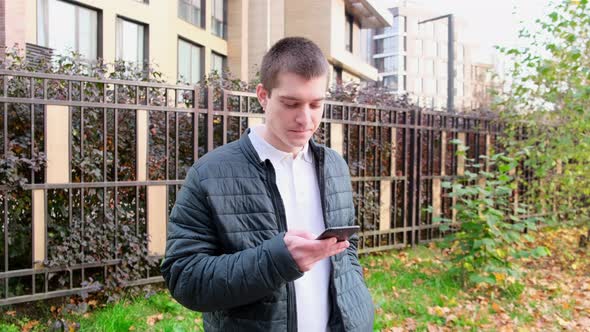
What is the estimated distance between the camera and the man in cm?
158

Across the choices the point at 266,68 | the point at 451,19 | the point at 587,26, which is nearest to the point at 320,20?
the point at 451,19

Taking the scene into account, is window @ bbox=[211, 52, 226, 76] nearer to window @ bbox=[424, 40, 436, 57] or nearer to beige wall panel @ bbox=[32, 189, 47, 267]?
beige wall panel @ bbox=[32, 189, 47, 267]

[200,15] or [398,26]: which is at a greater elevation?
[398,26]

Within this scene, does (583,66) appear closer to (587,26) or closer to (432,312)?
(587,26)

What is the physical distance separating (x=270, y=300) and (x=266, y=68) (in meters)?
0.78

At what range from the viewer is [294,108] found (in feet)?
5.83

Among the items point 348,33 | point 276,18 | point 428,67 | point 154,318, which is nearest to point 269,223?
point 154,318

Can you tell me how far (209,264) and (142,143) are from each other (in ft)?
11.6

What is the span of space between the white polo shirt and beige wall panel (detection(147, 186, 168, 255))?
3.30 metres

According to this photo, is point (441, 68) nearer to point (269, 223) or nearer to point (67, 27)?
point (67, 27)

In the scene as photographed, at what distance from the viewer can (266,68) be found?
1850 millimetres

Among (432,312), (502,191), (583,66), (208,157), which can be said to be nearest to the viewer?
(208,157)

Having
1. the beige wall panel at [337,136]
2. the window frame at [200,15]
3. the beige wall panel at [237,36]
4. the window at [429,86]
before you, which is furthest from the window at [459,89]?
the beige wall panel at [337,136]

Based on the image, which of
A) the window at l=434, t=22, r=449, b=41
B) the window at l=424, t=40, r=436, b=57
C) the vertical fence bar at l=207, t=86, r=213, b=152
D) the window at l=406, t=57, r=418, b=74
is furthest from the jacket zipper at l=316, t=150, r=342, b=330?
the window at l=434, t=22, r=449, b=41
